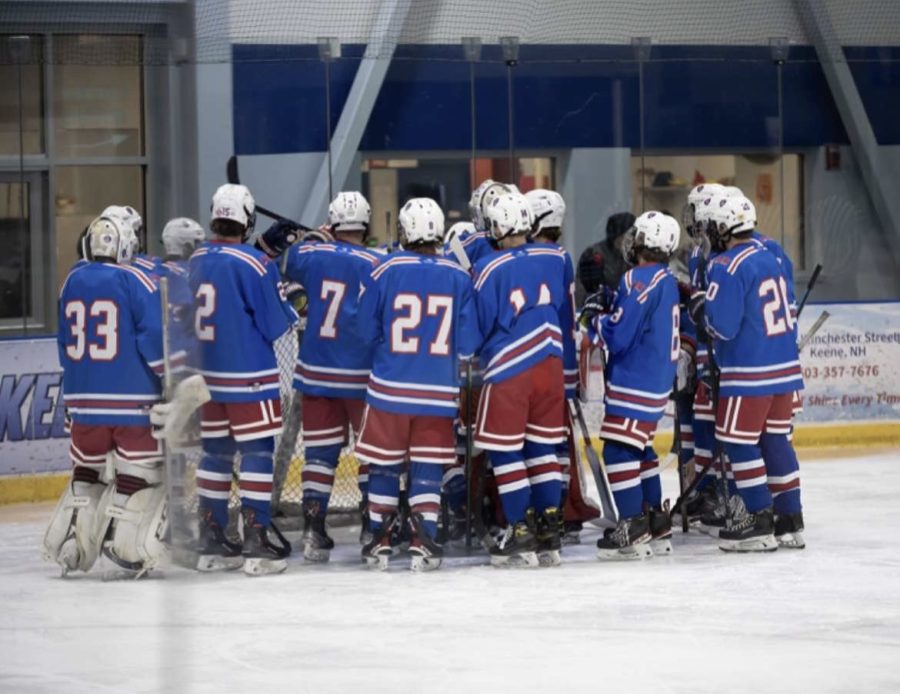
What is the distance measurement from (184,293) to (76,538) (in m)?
3.89

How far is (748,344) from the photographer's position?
5941mm

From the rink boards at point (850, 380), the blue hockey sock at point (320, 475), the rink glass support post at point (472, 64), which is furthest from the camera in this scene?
the rink boards at point (850, 380)

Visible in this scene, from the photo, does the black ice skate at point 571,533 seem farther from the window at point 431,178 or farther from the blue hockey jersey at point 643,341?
the window at point 431,178

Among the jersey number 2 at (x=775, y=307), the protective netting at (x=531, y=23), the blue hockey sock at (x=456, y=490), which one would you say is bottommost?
the blue hockey sock at (x=456, y=490)

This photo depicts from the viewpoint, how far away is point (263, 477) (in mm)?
5809

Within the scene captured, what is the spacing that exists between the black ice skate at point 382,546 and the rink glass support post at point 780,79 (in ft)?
13.8

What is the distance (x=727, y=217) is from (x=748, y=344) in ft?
1.32

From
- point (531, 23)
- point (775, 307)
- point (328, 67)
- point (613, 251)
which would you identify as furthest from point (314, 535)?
point (531, 23)

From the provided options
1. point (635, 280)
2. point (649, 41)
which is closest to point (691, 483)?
point (635, 280)

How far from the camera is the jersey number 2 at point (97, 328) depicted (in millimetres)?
5496

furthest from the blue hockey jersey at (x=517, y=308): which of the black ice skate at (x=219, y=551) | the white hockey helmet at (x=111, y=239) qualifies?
the white hockey helmet at (x=111, y=239)

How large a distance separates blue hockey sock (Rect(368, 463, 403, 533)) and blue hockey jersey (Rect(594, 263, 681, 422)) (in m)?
0.72

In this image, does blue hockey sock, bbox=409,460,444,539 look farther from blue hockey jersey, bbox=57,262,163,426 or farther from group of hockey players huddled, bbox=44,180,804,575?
blue hockey jersey, bbox=57,262,163,426

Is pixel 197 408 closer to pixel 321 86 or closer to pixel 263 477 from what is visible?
pixel 263 477
